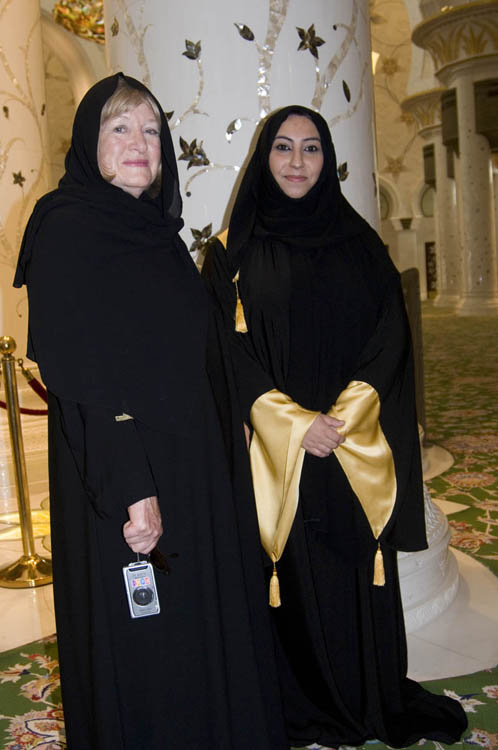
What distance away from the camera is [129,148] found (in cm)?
161

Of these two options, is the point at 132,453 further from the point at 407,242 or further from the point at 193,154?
the point at 407,242

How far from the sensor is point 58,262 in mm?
1510

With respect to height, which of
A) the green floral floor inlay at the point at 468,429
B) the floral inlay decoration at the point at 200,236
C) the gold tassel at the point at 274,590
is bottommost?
the green floral floor inlay at the point at 468,429

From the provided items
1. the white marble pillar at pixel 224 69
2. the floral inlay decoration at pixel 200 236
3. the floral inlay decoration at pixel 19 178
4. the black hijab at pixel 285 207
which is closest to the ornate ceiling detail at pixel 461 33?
the floral inlay decoration at pixel 19 178

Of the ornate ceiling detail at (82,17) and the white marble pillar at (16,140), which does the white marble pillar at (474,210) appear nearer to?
the ornate ceiling detail at (82,17)

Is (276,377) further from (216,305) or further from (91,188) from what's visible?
(91,188)

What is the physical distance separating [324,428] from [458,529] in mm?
2131

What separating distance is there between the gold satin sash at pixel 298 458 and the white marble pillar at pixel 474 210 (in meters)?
13.7

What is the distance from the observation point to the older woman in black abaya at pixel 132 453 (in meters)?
1.53

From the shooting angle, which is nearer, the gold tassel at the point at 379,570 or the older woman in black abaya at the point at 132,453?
the older woman in black abaya at the point at 132,453

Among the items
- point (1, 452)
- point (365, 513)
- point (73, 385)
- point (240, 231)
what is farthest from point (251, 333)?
point (1, 452)

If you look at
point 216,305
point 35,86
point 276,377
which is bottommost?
point 276,377

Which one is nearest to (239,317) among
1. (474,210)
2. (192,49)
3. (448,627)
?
(192,49)

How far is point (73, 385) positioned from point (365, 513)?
40.9 inches
